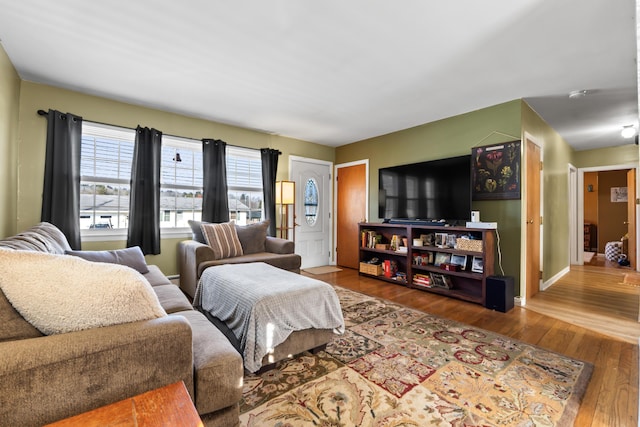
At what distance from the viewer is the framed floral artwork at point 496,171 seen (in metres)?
3.27

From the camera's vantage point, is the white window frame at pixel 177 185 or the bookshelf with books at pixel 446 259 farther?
the white window frame at pixel 177 185

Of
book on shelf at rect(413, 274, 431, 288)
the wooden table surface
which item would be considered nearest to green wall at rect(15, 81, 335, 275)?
the wooden table surface

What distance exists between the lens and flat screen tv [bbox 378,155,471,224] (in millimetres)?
3568

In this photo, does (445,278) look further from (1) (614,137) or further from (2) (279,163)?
(1) (614,137)

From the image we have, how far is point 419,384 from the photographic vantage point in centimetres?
174

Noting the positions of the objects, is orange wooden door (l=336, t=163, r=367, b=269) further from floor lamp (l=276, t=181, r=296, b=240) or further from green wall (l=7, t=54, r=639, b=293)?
floor lamp (l=276, t=181, r=296, b=240)

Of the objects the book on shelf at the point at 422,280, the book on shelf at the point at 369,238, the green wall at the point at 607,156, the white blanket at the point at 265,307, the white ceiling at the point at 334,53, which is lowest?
the book on shelf at the point at 422,280

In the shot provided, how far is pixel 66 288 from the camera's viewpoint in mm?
933

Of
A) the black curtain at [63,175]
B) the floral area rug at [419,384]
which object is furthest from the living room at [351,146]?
the floral area rug at [419,384]

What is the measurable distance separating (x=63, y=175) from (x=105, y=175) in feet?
1.38

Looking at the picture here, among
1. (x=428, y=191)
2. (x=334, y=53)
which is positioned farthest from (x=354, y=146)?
(x=334, y=53)

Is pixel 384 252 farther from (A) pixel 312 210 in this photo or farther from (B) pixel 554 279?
(B) pixel 554 279

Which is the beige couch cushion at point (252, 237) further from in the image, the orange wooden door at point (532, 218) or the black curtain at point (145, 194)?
the orange wooden door at point (532, 218)

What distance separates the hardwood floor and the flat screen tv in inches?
43.3
